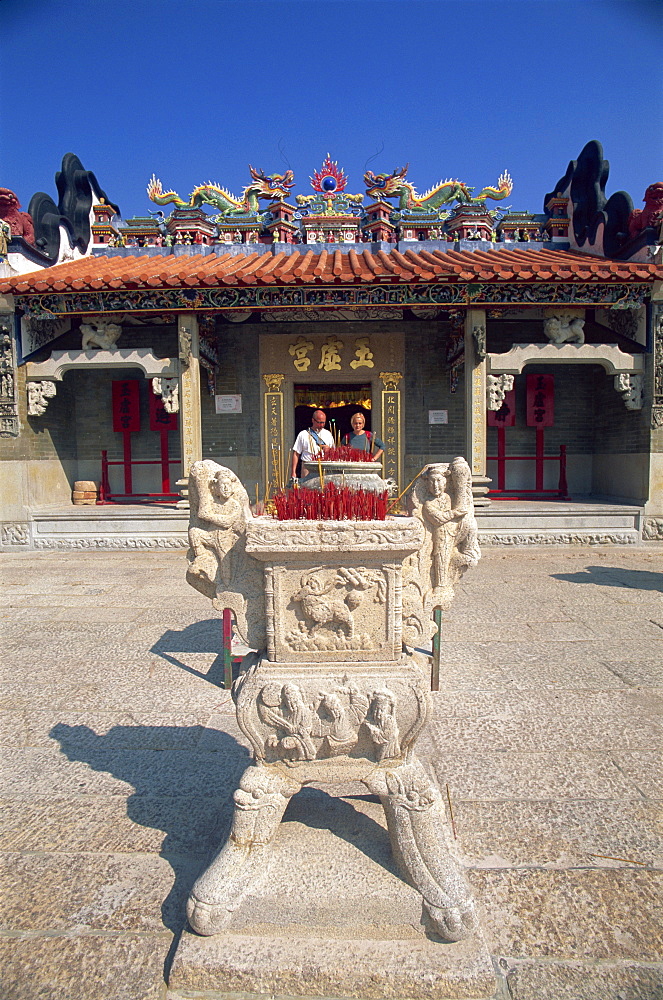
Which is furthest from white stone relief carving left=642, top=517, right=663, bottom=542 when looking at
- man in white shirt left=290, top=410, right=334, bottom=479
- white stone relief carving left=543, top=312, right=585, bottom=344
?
man in white shirt left=290, top=410, right=334, bottom=479

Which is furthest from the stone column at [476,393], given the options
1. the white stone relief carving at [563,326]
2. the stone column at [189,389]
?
the stone column at [189,389]

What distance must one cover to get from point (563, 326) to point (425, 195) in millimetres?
4642

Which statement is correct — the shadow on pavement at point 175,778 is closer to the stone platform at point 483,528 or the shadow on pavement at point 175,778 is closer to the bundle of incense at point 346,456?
the bundle of incense at point 346,456

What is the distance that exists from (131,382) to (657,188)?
8.55 metres

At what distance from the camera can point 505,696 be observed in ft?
10.8

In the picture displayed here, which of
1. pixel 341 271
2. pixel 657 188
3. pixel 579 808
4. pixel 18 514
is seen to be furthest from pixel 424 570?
pixel 657 188

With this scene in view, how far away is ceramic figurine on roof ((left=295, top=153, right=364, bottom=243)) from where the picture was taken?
10602 millimetres

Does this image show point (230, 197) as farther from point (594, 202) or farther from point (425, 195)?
point (594, 202)

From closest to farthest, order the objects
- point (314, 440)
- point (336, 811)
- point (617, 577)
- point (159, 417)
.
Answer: point (336, 811) → point (314, 440) → point (617, 577) → point (159, 417)

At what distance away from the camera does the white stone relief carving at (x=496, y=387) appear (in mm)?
7918

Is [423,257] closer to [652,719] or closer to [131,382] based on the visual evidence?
[131,382]

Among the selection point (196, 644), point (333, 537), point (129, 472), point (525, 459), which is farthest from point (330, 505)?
point (129, 472)

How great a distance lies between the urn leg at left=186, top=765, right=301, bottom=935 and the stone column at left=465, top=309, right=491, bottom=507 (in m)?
6.35

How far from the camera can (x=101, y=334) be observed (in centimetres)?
802
